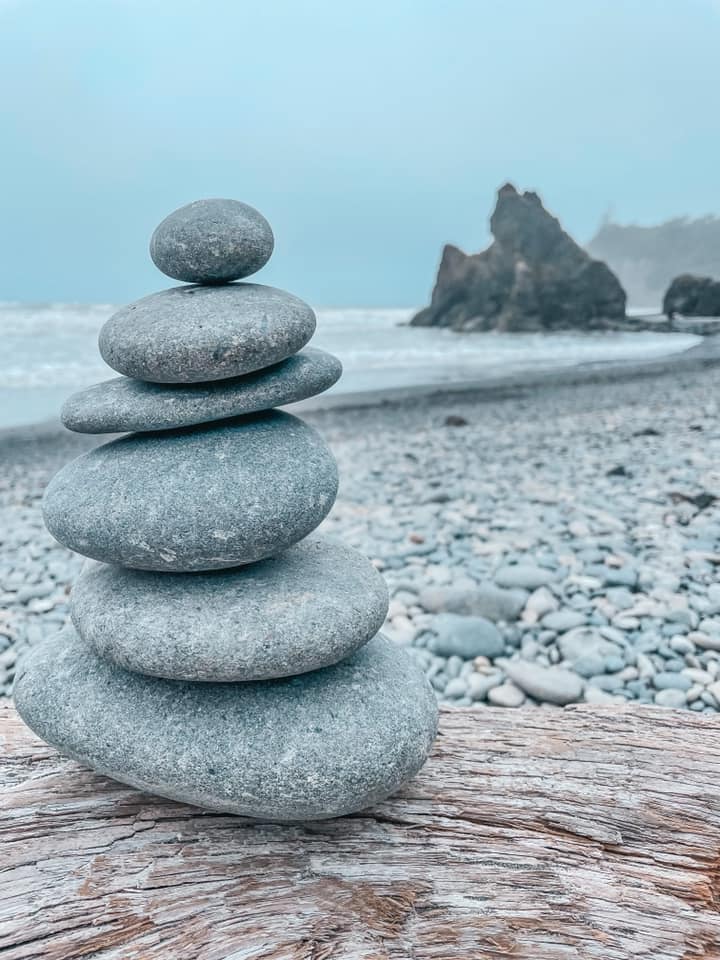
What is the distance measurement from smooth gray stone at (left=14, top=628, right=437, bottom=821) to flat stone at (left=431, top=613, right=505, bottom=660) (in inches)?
82.9

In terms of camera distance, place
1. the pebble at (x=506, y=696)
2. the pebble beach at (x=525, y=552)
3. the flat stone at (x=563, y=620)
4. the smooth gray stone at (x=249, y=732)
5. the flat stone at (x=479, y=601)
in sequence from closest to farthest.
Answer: the smooth gray stone at (x=249, y=732) → the pebble at (x=506, y=696) → the pebble beach at (x=525, y=552) → the flat stone at (x=563, y=620) → the flat stone at (x=479, y=601)

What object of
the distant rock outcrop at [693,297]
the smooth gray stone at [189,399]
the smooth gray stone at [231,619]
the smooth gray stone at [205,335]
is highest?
the distant rock outcrop at [693,297]

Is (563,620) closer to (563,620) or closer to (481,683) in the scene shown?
(563,620)

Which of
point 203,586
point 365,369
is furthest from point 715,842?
point 365,369

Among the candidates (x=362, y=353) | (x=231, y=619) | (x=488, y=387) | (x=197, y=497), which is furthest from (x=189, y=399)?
(x=362, y=353)

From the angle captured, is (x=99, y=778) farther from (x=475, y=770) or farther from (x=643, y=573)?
(x=643, y=573)

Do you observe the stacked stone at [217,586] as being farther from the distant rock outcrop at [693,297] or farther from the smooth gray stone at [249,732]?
the distant rock outcrop at [693,297]

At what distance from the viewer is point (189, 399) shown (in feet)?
8.07

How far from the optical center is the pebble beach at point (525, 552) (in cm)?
440

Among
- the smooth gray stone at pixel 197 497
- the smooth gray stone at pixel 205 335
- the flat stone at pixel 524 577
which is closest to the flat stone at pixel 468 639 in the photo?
the flat stone at pixel 524 577

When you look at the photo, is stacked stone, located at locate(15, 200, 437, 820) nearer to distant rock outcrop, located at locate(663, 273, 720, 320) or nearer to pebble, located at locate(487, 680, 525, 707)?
pebble, located at locate(487, 680, 525, 707)

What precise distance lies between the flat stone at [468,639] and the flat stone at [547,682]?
0.95 feet

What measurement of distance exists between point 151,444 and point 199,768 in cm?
108

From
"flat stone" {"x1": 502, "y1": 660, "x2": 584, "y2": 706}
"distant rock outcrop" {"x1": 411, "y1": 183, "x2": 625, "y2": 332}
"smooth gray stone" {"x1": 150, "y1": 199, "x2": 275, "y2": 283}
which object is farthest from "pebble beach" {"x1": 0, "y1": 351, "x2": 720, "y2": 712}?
"distant rock outcrop" {"x1": 411, "y1": 183, "x2": 625, "y2": 332}
